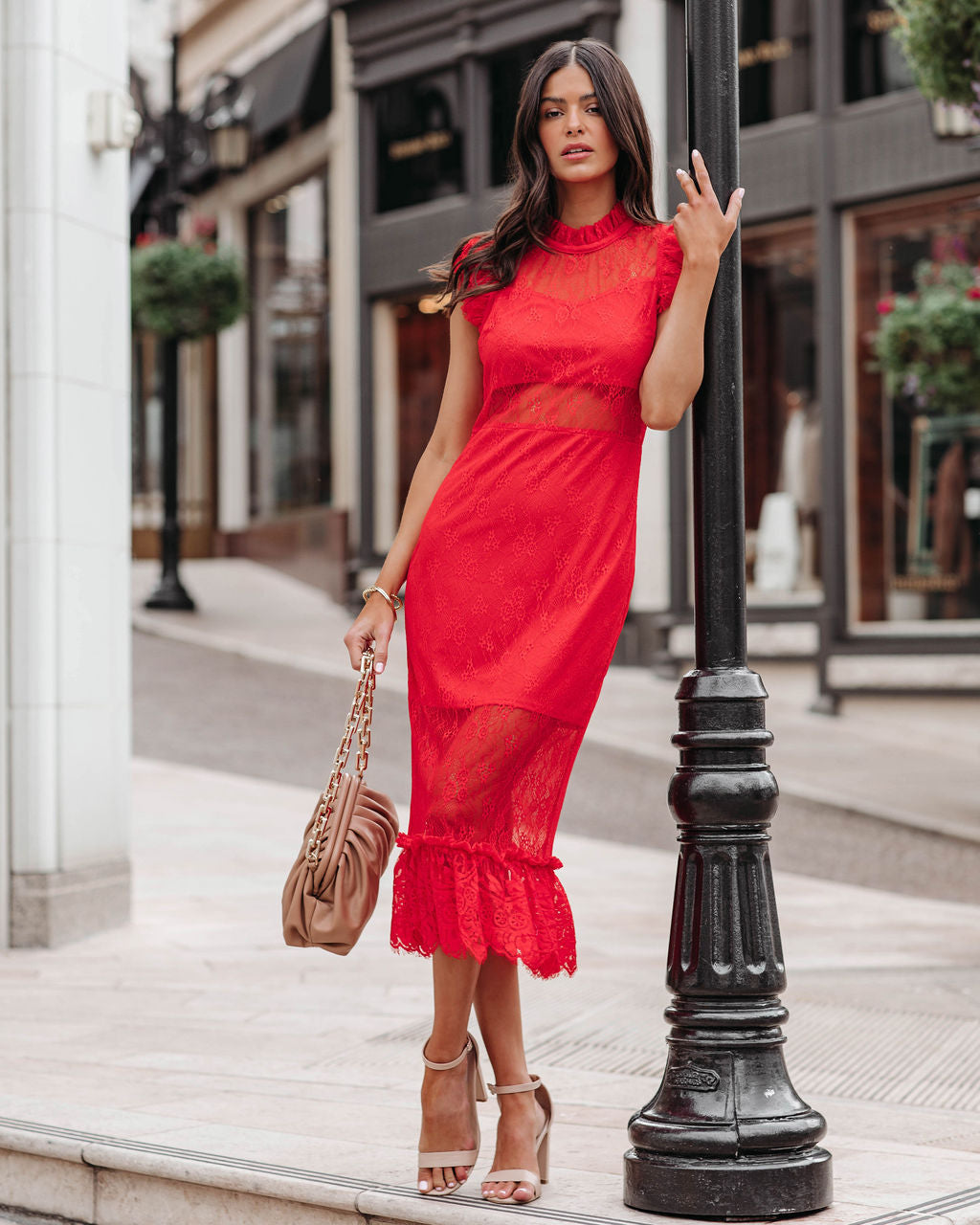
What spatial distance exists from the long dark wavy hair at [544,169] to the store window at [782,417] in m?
12.7

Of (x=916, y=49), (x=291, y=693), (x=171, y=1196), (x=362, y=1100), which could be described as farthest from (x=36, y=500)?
(x=291, y=693)

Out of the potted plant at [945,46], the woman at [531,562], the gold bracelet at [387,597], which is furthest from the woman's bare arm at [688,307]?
the potted plant at [945,46]

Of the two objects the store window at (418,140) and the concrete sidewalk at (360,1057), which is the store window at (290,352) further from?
the concrete sidewalk at (360,1057)

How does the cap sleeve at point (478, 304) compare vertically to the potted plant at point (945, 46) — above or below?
below

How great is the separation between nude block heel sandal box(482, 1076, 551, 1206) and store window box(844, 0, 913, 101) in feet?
43.8

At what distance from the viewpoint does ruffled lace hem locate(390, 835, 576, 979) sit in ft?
11.1

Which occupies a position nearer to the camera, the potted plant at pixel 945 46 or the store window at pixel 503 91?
the potted plant at pixel 945 46

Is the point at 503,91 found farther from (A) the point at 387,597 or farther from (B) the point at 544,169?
(A) the point at 387,597

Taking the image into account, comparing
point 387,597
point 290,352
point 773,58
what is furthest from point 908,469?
point 387,597

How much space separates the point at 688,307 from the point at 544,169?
1.54ft

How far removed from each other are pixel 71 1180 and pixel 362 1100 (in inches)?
32.6

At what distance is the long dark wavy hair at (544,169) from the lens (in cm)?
350

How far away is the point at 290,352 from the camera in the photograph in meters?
23.1

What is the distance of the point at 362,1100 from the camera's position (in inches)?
175
